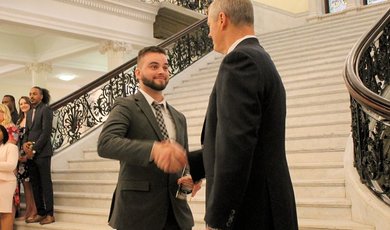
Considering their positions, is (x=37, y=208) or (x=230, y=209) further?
(x=37, y=208)

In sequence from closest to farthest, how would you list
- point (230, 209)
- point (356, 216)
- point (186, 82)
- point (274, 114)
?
point (230, 209)
point (274, 114)
point (356, 216)
point (186, 82)

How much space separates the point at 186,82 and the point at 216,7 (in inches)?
303

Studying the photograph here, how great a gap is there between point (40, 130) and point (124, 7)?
667cm

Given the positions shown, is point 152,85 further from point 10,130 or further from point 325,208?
point 10,130

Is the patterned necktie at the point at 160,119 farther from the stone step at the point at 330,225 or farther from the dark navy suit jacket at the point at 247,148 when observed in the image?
the stone step at the point at 330,225

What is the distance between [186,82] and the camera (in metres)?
9.52

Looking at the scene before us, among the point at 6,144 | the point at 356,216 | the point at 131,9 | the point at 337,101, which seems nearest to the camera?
the point at 356,216

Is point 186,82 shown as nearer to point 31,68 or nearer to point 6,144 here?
point 6,144

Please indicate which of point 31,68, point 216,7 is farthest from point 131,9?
point 216,7

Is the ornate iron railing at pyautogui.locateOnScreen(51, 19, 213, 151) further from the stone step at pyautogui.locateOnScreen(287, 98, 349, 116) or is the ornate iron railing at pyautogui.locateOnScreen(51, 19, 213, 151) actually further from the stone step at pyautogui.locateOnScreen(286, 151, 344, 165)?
the stone step at pyautogui.locateOnScreen(286, 151, 344, 165)

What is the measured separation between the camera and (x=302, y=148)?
5340mm

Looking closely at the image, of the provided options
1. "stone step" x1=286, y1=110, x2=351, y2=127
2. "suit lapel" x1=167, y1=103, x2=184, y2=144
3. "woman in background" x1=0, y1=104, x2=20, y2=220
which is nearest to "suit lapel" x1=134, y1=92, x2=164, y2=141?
"suit lapel" x1=167, y1=103, x2=184, y2=144

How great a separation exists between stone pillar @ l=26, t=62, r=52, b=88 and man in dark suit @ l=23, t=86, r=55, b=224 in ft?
29.2

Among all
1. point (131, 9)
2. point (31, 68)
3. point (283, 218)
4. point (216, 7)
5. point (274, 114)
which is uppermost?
point (131, 9)
